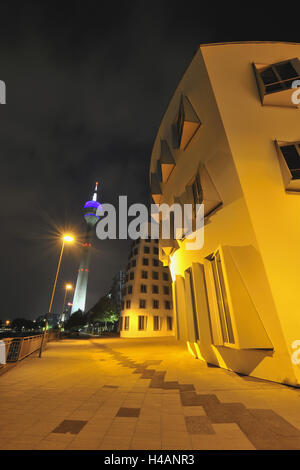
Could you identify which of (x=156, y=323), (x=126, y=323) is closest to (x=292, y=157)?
(x=156, y=323)

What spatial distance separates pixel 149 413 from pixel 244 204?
7272 millimetres

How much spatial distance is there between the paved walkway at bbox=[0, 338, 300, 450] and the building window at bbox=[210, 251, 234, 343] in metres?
1.47

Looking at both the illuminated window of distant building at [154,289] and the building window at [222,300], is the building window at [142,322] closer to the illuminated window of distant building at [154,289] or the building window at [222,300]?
the illuminated window of distant building at [154,289]

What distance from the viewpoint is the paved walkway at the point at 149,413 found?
10.5 ft

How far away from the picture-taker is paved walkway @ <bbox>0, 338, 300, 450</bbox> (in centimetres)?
320

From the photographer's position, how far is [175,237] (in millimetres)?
12766

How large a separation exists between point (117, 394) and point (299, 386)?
558 centimetres

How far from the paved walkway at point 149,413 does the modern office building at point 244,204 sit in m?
1.43

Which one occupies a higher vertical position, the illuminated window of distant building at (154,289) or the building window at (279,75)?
the building window at (279,75)

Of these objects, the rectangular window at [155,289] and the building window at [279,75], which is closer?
the building window at [279,75]

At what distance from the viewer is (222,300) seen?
8.17m

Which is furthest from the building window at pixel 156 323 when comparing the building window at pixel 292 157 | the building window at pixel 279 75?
the building window at pixel 279 75

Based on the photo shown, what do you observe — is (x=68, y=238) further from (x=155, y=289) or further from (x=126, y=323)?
(x=155, y=289)

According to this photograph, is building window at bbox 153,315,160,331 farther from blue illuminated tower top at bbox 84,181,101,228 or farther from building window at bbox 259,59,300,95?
blue illuminated tower top at bbox 84,181,101,228
